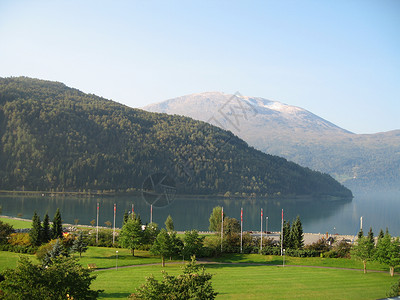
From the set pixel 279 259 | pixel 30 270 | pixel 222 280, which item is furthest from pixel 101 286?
pixel 279 259

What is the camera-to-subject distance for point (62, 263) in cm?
2914

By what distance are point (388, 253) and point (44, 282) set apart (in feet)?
128

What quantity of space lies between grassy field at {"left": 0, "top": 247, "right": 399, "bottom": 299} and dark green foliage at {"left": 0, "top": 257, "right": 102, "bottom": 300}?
9.74 meters

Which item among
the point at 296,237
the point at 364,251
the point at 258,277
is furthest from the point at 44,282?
the point at 296,237

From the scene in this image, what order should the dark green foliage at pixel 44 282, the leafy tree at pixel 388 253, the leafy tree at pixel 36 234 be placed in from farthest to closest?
1. the leafy tree at pixel 36 234
2. the leafy tree at pixel 388 253
3. the dark green foliage at pixel 44 282

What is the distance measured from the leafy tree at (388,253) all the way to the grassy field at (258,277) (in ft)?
4.61

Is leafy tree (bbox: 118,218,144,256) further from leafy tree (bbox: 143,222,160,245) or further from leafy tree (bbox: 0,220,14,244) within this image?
leafy tree (bbox: 0,220,14,244)

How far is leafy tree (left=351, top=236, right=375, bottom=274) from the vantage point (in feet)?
172

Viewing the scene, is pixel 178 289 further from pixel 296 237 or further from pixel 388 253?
pixel 296 237

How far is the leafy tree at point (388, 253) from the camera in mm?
50219

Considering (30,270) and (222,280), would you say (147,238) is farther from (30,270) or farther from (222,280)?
(30,270)

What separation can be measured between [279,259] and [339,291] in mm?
16431

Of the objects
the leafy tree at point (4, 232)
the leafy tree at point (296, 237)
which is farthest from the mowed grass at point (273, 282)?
the leafy tree at point (4, 232)

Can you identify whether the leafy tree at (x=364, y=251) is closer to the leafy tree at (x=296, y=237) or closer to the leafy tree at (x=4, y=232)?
the leafy tree at (x=296, y=237)
